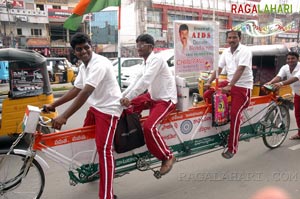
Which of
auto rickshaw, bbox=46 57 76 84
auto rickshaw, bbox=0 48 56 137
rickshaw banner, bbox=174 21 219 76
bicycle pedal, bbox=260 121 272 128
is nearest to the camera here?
rickshaw banner, bbox=174 21 219 76

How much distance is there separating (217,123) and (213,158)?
73 cm

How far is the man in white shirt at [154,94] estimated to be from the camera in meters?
2.95

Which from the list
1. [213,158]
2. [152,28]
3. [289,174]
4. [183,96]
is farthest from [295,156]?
[152,28]

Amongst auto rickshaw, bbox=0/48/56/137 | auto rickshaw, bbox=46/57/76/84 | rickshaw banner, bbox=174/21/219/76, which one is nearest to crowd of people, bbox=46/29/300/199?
rickshaw banner, bbox=174/21/219/76

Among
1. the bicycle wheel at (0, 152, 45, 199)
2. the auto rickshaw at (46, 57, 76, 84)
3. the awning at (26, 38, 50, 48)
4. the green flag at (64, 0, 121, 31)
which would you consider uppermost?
the awning at (26, 38, 50, 48)

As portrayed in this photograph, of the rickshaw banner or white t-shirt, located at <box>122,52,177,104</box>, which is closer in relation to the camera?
white t-shirt, located at <box>122,52,177,104</box>

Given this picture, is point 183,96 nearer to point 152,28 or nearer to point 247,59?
point 247,59

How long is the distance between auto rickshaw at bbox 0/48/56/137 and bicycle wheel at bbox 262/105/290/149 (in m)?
3.56

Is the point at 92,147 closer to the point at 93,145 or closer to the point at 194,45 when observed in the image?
the point at 93,145

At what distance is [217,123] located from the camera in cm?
379

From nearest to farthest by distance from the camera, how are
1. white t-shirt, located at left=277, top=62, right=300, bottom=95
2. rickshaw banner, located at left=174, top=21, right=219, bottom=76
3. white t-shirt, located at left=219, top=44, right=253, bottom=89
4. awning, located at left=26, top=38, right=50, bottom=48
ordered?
white t-shirt, located at left=219, top=44, right=253, bottom=89 → rickshaw banner, located at left=174, top=21, right=219, bottom=76 → white t-shirt, located at left=277, top=62, right=300, bottom=95 → awning, located at left=26, top=38, right=50, bottom=48

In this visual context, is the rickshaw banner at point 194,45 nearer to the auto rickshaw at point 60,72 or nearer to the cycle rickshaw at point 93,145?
the cycle rickshaw at point 93,145

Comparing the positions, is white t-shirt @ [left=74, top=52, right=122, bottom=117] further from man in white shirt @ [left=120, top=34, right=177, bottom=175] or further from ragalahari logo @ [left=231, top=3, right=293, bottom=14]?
ragalahari logo @ [left=231, top=3, right=293, bottom=14]

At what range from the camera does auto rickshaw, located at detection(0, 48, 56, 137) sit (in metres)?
4.57
